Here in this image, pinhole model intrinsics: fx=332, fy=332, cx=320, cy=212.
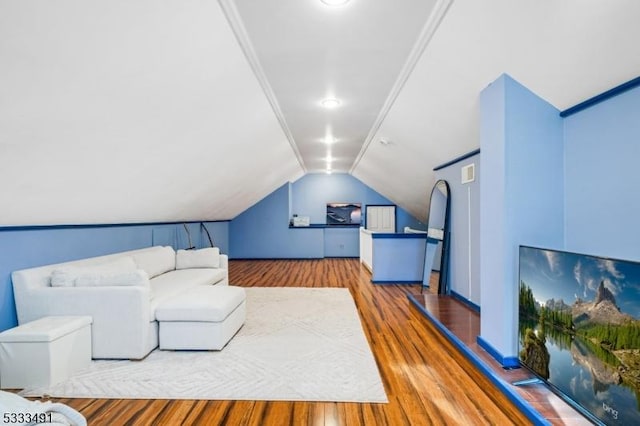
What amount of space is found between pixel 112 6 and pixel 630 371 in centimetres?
Result: 302

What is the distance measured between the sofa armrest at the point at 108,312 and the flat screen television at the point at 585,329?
3027 mm

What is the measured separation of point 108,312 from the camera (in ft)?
9.24

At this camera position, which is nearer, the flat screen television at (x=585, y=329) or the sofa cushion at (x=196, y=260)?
the flat screen television at (x=585, y=329)

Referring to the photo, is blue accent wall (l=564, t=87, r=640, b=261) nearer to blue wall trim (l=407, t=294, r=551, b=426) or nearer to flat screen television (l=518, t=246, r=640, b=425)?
flat screen television (l=518, t=246, r=640, b=425)

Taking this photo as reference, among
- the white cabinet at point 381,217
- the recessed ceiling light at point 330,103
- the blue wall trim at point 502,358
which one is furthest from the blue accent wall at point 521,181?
the white cabinet at point 381,217

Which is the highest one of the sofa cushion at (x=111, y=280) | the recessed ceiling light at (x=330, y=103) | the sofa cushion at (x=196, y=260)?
the recessed ceiling light at (x=330, y=103)

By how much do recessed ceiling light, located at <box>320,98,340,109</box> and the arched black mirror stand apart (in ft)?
6.60

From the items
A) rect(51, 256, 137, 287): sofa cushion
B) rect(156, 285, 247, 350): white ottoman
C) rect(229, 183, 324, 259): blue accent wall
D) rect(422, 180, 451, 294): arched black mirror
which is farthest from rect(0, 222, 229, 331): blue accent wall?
rect(422, 180, 451, 294): arched black mirror

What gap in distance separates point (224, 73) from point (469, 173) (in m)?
2.99

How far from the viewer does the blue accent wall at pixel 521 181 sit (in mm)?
2455

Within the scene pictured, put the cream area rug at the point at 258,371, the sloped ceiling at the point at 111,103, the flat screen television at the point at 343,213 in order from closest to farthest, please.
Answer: the sloped ceiling at the point at 111,103 → the cream area rug at the point at 258,371 → the flat screen television at the point at 343,213

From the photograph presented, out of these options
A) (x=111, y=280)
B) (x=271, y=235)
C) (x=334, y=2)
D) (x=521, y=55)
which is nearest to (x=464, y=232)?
(x=521, y=55)

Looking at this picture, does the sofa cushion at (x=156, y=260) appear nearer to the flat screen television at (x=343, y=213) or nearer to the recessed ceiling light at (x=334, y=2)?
the recessed ceiling light at (x=334, y=2)

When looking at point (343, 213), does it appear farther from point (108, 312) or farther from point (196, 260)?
point (108, 312)
